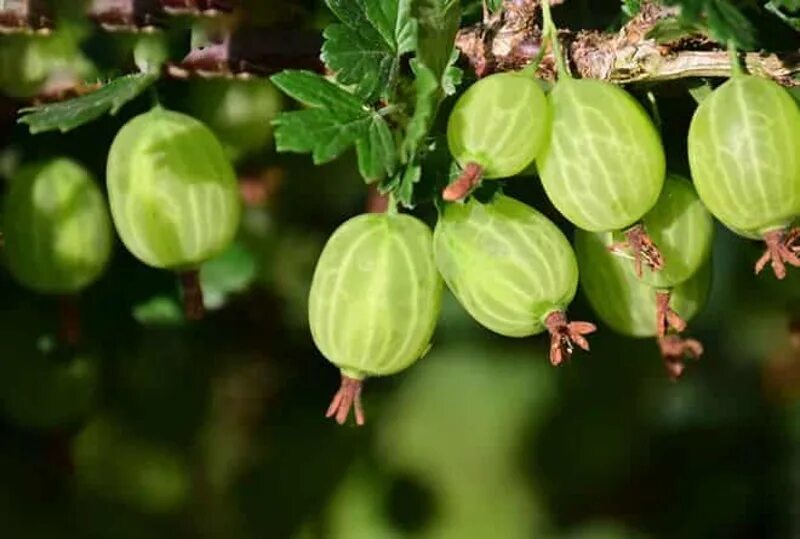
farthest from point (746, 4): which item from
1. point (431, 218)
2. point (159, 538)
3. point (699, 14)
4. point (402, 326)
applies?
point (159, 538)

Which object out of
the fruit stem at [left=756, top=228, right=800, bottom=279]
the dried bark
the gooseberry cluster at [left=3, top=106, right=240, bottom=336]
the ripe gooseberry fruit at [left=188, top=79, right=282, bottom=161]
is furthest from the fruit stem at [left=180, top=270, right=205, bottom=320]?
the fruit stem at [left=756, top=228, right=800, bottom=279]

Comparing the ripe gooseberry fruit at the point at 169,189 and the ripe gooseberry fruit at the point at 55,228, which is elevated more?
the ripe gooseberry fruit at the point at 169,189

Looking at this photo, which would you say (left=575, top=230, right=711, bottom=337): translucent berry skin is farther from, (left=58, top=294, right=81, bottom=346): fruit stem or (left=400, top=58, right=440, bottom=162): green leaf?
(left=58, top=294, right=81, bottom=346): fruit stem

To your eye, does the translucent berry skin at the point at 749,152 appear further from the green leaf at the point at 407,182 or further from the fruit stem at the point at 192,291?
the fruit stem at the point at 192,291

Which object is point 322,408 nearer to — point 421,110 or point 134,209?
point 134,209

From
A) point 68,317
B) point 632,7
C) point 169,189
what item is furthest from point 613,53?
point 68,317

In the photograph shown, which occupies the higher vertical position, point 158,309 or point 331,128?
point 331,128

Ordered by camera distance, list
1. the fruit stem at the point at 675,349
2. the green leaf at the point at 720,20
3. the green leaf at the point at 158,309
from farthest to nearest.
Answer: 1. the green leaf at the point at 158,309
2. the fruit stem at the point at 675,349
3. the green leaf at the point at 720,20

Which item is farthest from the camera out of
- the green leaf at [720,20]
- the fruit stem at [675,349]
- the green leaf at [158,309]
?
the green leaf at [158,309]

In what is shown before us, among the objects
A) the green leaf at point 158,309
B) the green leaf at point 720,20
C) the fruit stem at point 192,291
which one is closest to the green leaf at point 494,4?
the green leaf at point 720,20
